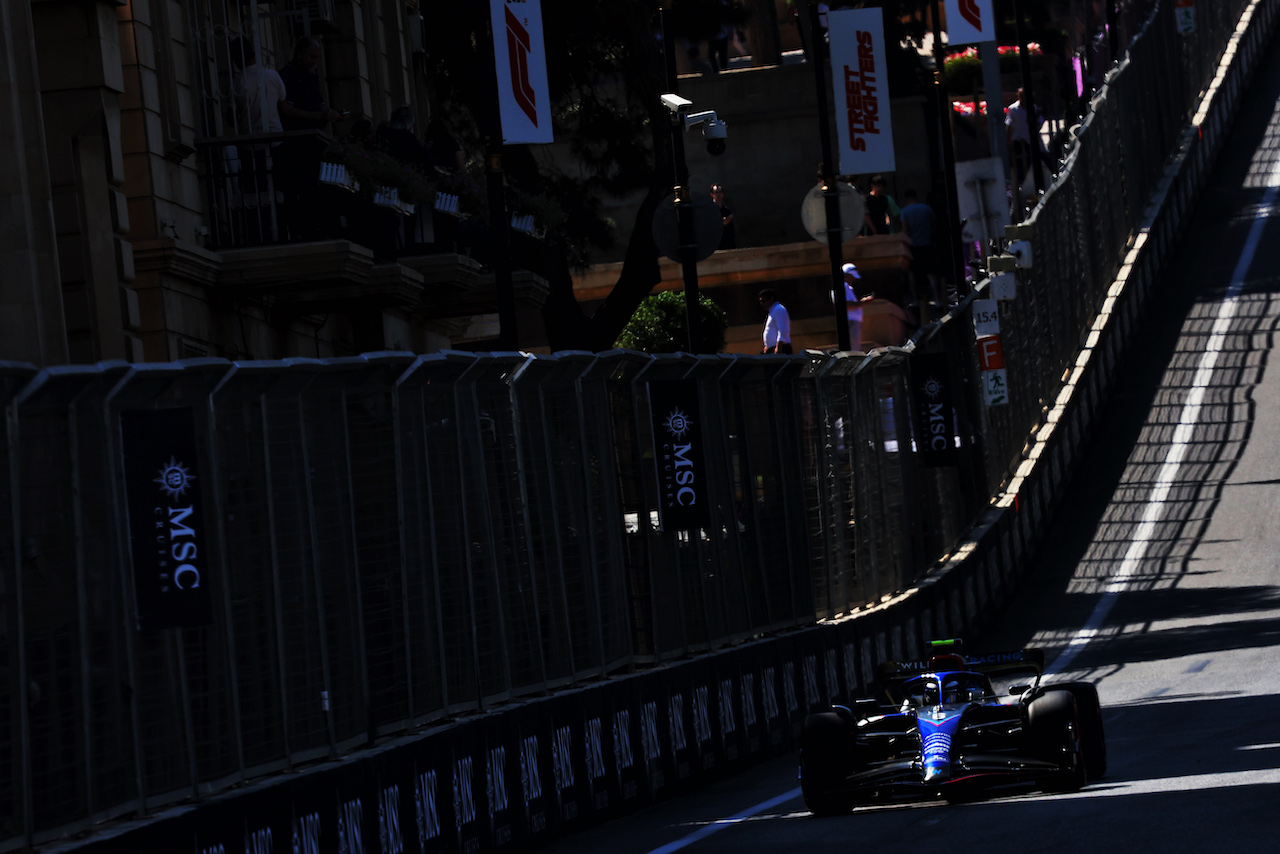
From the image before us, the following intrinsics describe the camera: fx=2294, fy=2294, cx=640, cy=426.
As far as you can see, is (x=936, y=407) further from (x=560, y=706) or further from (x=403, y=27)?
(x=560, y=706)

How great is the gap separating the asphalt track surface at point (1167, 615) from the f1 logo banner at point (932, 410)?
6.68ft

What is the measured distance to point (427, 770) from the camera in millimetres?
10992

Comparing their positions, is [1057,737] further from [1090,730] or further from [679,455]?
[679,455]

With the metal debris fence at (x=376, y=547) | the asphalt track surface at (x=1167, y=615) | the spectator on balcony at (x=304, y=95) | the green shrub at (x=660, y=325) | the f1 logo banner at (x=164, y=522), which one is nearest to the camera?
the metal debris fence at (x=376, y=547)

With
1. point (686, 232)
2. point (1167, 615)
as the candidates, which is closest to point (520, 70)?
point (686, 232)

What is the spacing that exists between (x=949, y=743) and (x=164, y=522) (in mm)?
4682

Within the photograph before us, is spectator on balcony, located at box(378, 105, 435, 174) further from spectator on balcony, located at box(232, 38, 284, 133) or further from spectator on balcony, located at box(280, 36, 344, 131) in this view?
spectator on balcony, located at box(232, 38, 284, 133)

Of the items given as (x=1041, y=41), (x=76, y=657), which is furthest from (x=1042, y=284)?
(x=1041, y=41)

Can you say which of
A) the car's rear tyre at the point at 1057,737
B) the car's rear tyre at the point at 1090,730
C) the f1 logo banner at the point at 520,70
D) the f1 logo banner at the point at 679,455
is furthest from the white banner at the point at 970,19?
the car's rear tyre at the point at 1057,737

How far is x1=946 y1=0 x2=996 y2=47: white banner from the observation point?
37.1 metres

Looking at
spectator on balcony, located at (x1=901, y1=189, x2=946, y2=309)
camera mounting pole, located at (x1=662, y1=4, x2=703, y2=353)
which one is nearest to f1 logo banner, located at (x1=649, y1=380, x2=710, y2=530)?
camera mounting pole, located at (x1=662, y1=4, x2=703, y2=353)

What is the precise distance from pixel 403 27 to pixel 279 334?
25.9 feet

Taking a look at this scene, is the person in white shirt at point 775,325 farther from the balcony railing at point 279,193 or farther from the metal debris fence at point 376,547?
the metal debris fence at point 376,547

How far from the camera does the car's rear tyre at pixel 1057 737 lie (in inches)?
460
